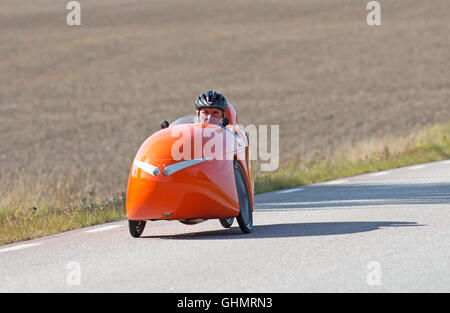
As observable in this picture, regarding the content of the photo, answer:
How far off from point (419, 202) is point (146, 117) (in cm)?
3142

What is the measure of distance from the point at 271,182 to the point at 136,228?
713 centimetres

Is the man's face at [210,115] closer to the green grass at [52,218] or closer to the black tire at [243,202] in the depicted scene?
the black tire at [243,202]

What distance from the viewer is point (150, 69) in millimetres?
67500

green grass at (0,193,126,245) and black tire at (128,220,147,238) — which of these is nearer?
black tire at (128,220,147,238)

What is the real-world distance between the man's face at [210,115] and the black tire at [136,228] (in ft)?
4.59

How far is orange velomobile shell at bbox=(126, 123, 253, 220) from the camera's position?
10.7 meters

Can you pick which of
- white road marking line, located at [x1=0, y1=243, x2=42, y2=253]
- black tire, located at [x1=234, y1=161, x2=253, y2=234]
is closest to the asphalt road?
white road marking line, located at [x1=0, y1=243, x2=42, y2=253]

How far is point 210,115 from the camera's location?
39.8 ft

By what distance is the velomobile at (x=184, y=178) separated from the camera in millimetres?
10734

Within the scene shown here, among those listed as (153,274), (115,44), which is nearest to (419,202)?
(153,274)

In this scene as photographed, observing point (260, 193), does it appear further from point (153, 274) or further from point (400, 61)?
point (400, 61)

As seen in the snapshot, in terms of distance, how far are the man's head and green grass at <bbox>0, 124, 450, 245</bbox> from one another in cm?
224
